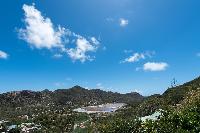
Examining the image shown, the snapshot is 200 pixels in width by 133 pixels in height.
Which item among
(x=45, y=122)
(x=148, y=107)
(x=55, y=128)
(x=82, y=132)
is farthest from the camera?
(x=45, y=122)

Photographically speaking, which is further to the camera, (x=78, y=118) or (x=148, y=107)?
(x=78, y=118)

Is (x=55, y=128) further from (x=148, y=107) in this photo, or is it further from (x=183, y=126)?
(x=183, y=126)

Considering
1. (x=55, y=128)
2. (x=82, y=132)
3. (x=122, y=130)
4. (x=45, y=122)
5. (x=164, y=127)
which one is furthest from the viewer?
(x=45, y=122)

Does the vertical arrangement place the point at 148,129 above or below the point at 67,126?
below

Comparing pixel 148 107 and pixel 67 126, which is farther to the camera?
pixel 67 126

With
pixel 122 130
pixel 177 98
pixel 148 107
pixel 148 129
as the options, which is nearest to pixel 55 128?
pixel 148 107

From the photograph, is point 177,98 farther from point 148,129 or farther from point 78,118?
point 148,129

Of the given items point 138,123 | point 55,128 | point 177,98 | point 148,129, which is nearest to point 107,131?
point 138,123

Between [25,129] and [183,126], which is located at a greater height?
[25,129]

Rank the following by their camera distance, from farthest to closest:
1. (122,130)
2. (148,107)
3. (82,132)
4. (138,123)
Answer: (148,107) → (82,132) → (122,130) → (138,123)
